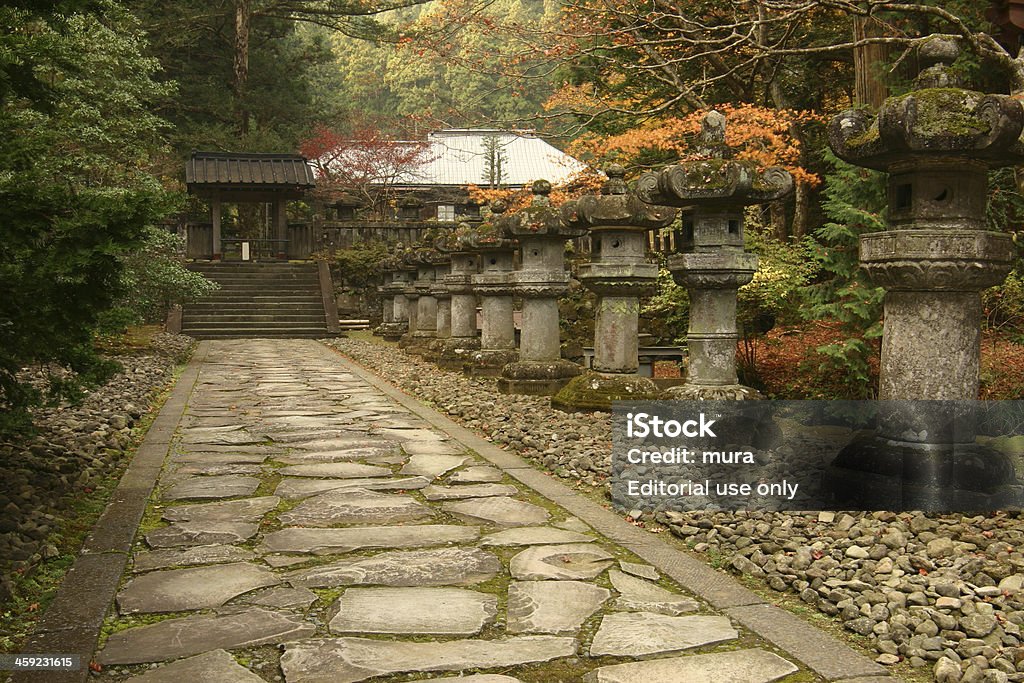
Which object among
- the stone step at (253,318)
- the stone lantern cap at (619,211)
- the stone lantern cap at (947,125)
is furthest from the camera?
the stone step at (253,318)

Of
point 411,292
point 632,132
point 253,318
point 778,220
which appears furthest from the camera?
point 253,318

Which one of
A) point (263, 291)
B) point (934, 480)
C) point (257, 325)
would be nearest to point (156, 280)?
point (257, 325)

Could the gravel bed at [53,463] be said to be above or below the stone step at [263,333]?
below

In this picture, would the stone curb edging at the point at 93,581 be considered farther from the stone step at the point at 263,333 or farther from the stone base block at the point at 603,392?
the stone step at the point at 263,333

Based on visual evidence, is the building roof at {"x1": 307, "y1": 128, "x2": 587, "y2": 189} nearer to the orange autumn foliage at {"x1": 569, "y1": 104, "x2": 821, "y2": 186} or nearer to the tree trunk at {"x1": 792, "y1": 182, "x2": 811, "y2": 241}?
the orange autumn foliage at {"x1": 569, "y1": 104, "x2": 821, "y2": 186}

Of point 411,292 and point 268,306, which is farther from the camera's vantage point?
point 268,306

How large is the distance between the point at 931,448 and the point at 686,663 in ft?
8.31

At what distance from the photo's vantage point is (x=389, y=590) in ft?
12.2

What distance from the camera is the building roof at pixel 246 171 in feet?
91.4

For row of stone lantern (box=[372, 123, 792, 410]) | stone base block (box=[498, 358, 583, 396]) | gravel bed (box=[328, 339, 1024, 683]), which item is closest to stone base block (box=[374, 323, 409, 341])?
row of stone lantern (box=[372, 123, 792, 410])

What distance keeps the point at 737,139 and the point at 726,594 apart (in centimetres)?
956

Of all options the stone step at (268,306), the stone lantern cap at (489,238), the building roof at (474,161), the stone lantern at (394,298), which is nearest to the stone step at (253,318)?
the stone step at (268,306)

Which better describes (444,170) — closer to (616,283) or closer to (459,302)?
(459,302)

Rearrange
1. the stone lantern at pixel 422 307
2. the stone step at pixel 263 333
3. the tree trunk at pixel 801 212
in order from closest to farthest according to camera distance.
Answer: the tree trunk at pixel 801 212 < the stone lantern at pixel 422 307 < the stone step at pixel 263 333
